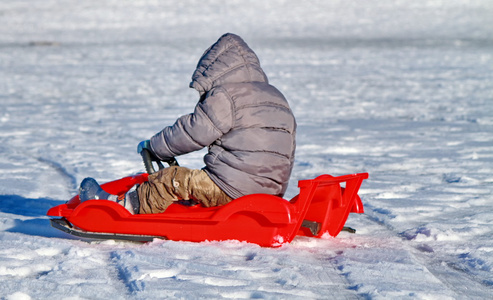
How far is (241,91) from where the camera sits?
331 centimetres

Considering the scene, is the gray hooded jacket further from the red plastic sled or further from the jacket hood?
the red plastic sled

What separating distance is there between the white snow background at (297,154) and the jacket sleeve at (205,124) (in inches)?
20.2

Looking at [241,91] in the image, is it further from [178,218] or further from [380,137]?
Answer: [380,137]

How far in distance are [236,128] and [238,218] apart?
1.49 feet

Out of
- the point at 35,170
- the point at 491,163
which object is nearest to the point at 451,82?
the point at 491,163

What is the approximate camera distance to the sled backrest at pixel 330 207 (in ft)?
11.6

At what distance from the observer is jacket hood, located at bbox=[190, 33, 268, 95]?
3346 millimetres

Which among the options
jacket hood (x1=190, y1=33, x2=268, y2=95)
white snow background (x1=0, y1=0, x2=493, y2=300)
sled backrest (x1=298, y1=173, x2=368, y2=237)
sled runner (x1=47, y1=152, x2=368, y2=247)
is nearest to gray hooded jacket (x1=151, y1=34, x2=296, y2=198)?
jacket hood (x1=190, y1=33, x2=268, y2=95)

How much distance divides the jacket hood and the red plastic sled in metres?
0.60

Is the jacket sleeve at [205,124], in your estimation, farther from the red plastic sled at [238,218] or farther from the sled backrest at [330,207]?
the sled backrest at [330,207]

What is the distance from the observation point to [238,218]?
3363 mm

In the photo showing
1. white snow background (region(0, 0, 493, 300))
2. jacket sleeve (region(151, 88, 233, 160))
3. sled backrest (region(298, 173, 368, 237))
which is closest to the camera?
white snow background (region(0, 0, 493, 300))

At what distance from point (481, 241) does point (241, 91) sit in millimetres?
1499

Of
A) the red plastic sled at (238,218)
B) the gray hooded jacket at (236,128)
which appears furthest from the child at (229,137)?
the red plastic sled at (238,218)
